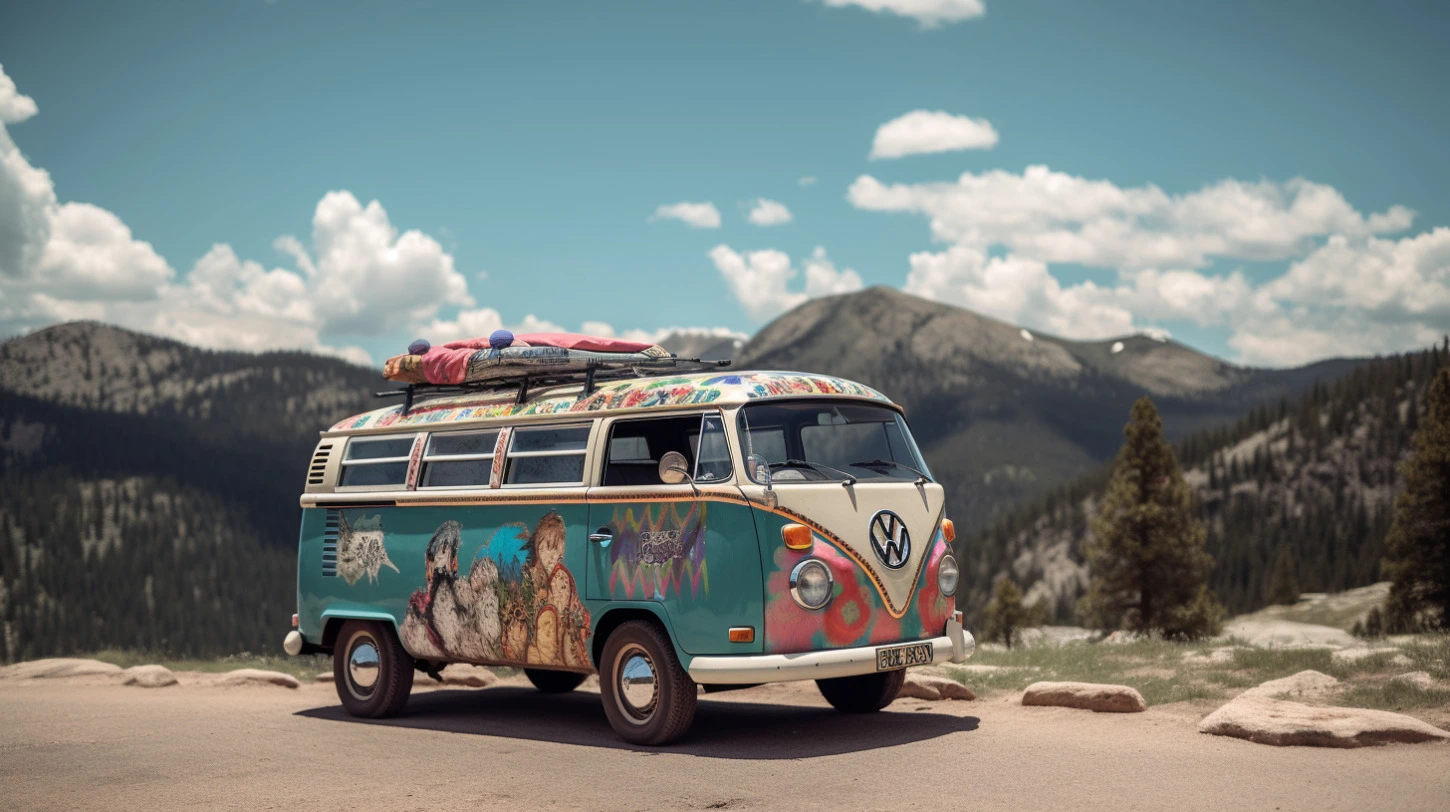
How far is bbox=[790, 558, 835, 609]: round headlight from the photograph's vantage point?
10312 millimetres

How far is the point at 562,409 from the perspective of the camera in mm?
12086

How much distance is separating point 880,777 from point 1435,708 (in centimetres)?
552

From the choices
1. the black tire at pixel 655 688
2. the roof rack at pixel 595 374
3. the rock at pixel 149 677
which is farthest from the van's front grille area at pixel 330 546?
the rock at pixel 149 677

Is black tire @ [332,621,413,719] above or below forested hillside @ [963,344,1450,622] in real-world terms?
below

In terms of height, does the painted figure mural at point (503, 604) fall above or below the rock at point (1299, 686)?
above

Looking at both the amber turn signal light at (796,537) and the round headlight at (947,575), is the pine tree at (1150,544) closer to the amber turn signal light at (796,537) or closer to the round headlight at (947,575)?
the round headlight at (947,575)

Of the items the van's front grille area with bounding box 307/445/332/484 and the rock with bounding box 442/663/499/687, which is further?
the rock with bounding box 442/663/499/687

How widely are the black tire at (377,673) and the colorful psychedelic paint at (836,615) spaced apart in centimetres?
525

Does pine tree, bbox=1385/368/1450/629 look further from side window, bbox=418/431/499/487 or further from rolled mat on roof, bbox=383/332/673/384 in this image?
side window, bbox=418/431/499/487

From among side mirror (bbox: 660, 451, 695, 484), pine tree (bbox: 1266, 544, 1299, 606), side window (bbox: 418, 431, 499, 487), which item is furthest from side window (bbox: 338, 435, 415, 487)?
pine tree (bbox: 1266, 544, 1299, 606)

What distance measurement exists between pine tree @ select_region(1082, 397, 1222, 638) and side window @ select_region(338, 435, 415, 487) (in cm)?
4504

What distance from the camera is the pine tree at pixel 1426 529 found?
54781 millimetres

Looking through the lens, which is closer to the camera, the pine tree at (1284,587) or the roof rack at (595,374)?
the roof rack at (595,374)

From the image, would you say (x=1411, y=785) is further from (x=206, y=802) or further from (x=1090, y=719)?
(x=206, y=802)
